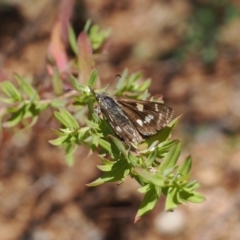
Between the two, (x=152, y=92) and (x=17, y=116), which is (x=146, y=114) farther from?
(x=152, y=92)

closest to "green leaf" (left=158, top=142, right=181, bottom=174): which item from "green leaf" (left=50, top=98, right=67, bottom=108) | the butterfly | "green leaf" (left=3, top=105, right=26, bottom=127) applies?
the butterfly

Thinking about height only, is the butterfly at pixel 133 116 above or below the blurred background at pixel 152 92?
below

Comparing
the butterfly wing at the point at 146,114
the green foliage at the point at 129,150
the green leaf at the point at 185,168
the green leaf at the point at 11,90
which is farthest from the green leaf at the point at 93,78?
the green leaf at the point at 185,168

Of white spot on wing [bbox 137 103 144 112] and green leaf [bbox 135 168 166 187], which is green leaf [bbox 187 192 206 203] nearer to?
green leaf [bbox 135 168 166 187]

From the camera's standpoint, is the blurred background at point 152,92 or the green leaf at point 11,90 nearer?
the green leaf at point 11,90

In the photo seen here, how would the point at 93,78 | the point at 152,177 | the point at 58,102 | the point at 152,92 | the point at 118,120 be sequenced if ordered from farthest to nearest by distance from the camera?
the point at 152,92 → the point at 58,102 → the point at 93,78 → the point at 118,120 → the point at 152,177

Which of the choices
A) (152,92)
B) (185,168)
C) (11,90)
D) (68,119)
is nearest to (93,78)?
(68,119)

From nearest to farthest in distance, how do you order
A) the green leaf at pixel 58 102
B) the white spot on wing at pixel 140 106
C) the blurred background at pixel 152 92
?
the white spot on wing at pixel 140 106 < the green leaf at pixel 58 102 < the blurred background at pixel 152 92

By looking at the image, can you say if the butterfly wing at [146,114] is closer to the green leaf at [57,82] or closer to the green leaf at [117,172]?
the green leaf at [117,172]

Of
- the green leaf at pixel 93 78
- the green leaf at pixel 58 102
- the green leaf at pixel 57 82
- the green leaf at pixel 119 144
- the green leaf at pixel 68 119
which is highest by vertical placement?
the green leaf at pixel 57 82
